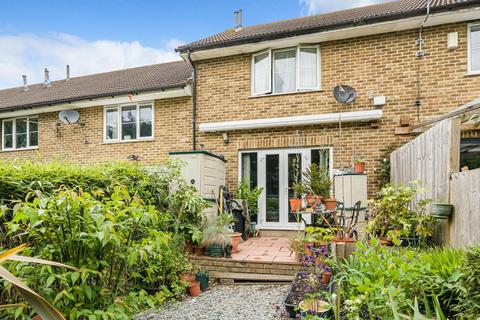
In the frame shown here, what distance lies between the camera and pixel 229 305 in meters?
4.62

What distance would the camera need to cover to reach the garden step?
5562mm

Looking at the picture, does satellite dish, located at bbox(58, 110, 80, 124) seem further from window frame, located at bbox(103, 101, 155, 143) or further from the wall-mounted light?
the wall-mounted light

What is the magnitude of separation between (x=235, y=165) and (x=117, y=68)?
33.3 feet

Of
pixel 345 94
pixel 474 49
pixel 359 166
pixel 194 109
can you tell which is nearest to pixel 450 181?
pixel 359 166

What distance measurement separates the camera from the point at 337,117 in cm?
802

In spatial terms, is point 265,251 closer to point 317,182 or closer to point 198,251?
point 198,251

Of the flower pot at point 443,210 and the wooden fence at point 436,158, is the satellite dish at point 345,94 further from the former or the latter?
the flower pot at point 443,210

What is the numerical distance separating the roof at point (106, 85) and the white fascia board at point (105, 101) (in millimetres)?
137

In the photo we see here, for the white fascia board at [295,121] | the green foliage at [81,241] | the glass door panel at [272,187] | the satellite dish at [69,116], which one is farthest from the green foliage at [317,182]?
the satellite dish at [69,116]

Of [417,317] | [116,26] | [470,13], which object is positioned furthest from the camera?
[116,26]

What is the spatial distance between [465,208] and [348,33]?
19.7ft

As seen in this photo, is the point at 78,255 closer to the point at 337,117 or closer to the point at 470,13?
the point at 337,117

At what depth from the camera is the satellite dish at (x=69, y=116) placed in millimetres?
10680

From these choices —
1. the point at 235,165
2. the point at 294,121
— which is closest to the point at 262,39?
the point at 294,121
